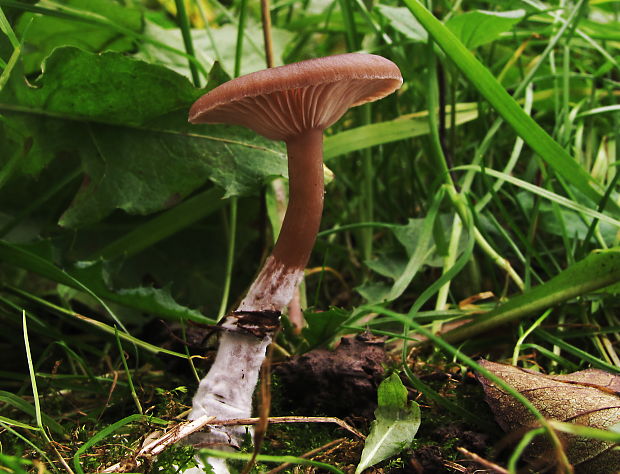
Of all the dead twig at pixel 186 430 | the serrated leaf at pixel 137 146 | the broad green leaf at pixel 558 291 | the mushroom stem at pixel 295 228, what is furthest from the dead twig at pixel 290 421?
the serrated leaf at pixel 137 146

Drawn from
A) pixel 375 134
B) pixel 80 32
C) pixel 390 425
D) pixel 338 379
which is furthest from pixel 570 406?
pixel 80 32

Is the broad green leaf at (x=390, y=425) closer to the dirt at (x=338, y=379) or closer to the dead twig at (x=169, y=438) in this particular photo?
the dirt at (x=338, y=379)

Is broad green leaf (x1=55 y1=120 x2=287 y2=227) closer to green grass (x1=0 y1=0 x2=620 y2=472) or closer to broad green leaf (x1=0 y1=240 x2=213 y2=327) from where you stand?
green grass (x1=0 y1=0 x2=620 y2=472)

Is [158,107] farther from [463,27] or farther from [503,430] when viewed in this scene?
[503,430]

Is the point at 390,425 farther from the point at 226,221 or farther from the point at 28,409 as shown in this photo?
the point at 226,221

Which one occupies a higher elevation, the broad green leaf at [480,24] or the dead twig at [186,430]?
the broad green leaf at [480,24]

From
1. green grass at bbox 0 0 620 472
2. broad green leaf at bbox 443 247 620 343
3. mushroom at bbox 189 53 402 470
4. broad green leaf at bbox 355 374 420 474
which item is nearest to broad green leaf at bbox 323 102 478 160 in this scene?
green grass at bbox 0 0 620 472

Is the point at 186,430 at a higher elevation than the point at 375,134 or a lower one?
lower
